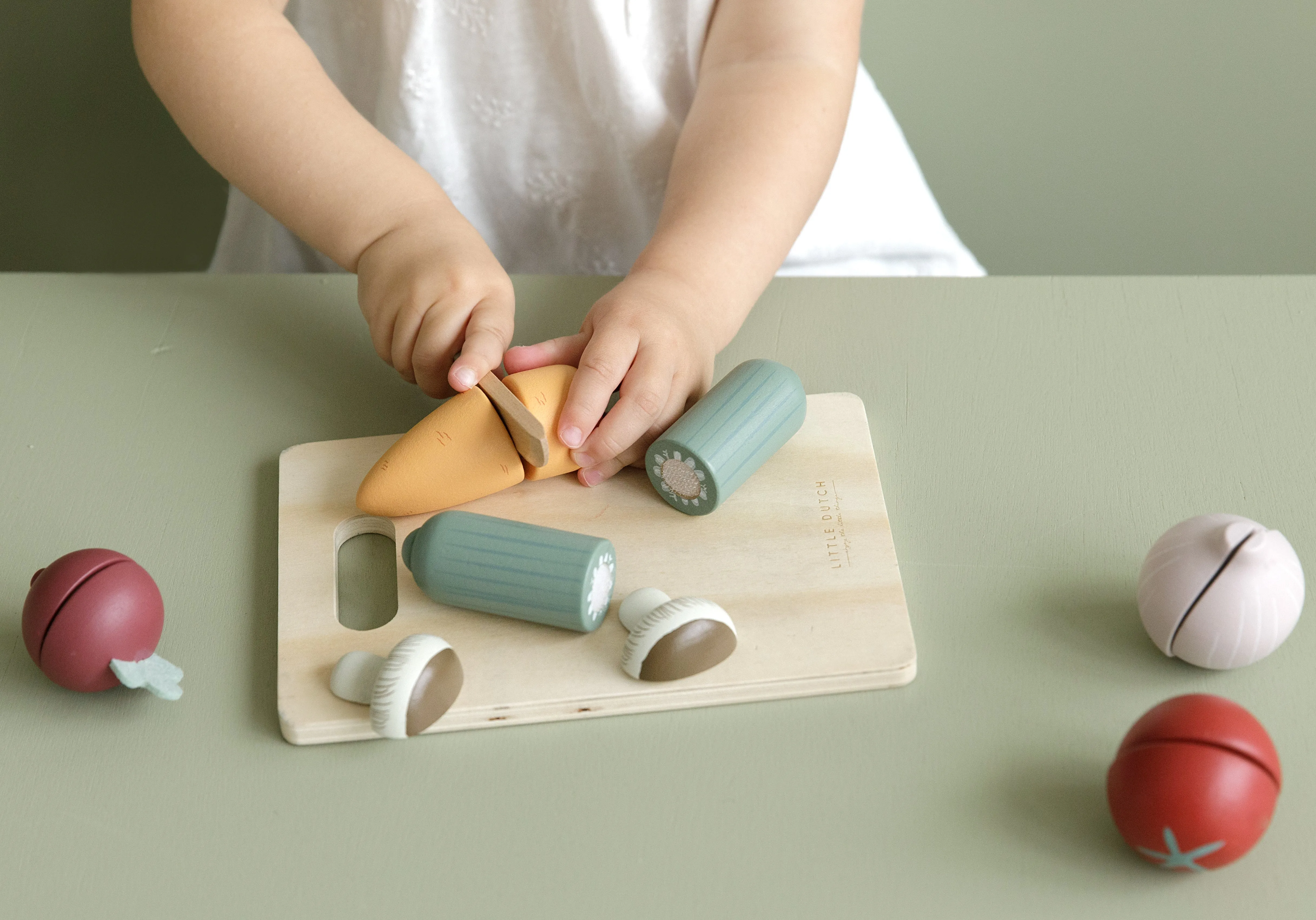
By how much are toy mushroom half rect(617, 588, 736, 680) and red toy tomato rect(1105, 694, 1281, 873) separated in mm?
146

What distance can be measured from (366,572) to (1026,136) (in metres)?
0.80

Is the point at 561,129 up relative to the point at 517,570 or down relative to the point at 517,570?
up

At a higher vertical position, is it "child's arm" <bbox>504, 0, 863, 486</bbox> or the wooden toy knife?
"child's arm" <bbox>504, 0, 863, 486</bbox>

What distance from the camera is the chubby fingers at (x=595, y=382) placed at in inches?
19.7

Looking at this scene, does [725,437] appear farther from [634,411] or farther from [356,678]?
[356,678]

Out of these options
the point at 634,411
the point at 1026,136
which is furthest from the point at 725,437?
the point at 1026,136

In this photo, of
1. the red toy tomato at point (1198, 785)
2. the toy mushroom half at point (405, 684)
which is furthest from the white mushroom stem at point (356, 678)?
the red toy tomato at point (1198, 785)

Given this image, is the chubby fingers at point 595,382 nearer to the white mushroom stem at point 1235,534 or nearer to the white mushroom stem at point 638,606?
the white mushroom stem at point 638,606

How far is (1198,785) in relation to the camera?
1.16 feet

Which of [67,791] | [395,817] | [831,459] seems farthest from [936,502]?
[67,791]

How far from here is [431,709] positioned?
42cm

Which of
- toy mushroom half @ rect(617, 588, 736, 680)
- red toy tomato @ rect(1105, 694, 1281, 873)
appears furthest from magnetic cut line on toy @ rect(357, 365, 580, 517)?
red toy tomato @ rect(1105, 694, 1281, 873)

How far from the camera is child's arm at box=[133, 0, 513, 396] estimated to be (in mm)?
562

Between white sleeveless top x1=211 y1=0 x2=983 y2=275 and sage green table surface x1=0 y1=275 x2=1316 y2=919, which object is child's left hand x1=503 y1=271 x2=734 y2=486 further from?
white sleeveless top x1=211 y1=0 x2=983 y2=275
